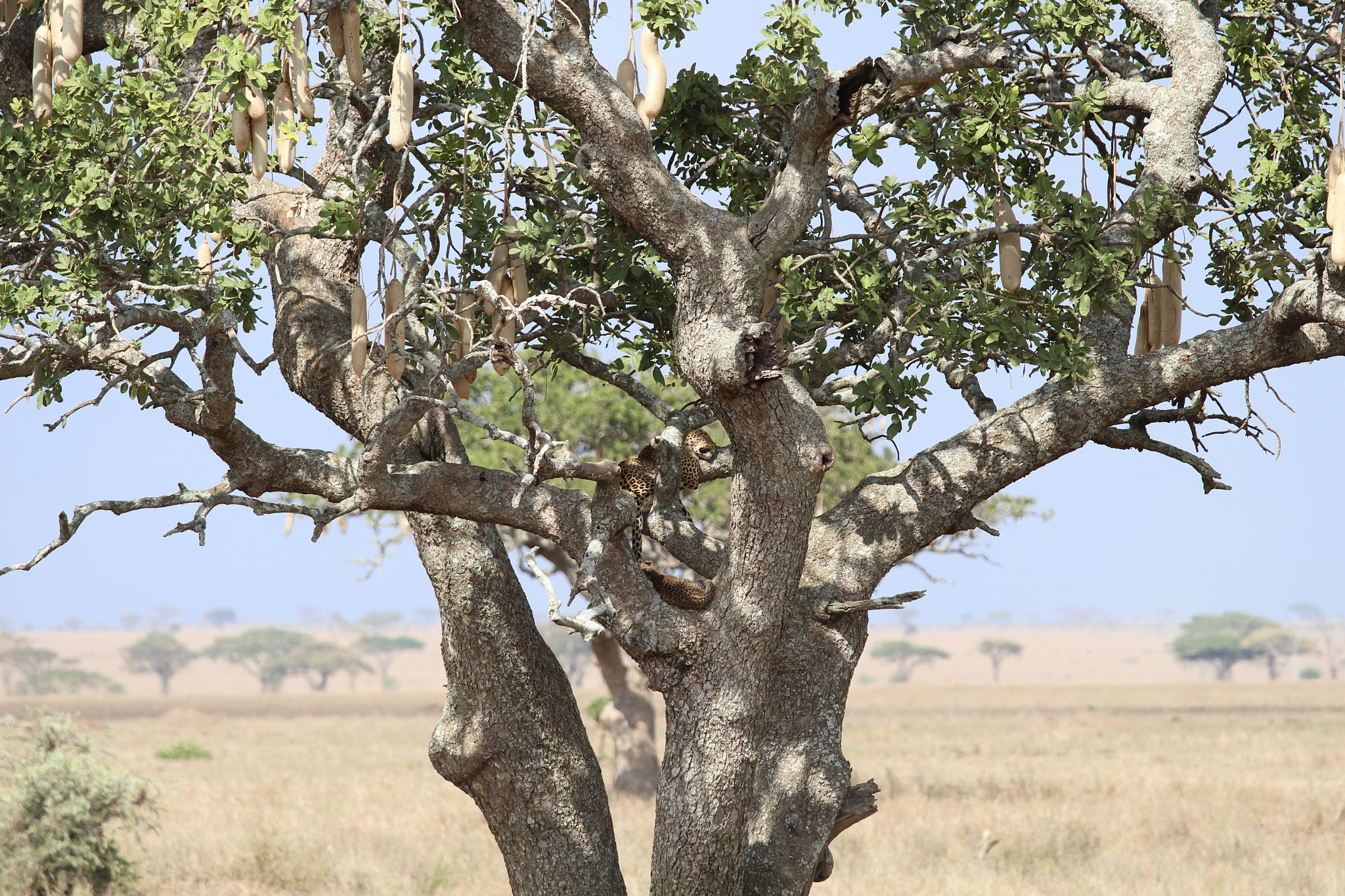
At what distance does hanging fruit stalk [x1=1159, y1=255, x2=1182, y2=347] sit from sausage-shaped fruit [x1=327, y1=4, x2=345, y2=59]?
3.78 m

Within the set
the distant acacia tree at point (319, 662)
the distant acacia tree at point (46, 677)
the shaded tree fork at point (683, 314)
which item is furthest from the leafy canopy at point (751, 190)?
the distant acacia tree at point (319, 662)

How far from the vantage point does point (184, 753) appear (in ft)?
84.8

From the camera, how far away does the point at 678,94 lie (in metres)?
5.84

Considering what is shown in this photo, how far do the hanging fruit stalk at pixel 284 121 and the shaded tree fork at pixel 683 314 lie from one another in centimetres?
18

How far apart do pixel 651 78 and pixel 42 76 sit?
2299 mm

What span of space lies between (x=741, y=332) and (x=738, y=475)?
2.48ft

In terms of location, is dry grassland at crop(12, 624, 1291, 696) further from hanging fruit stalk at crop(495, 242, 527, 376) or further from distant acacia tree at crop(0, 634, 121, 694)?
hanging fruit stalk at crop(495, 242, 527, 376)

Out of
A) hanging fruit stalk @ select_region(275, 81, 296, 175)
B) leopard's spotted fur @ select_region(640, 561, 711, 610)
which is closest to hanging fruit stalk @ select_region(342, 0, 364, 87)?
hanging fruit stalk @ select_region(275, 81, 296, 175)

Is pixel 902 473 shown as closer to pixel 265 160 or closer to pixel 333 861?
pixel 265 160

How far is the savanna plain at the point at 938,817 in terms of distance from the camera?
36.3 ft

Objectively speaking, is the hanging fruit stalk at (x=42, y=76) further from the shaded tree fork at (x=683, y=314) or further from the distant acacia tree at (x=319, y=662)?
the distant acacia tree at (x=319, y=662)

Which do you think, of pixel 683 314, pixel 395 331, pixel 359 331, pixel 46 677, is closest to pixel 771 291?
pixel 683 314

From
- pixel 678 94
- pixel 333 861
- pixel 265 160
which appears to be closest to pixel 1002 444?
pixel 678 94

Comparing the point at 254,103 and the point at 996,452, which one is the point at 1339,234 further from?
the point at 254,103
